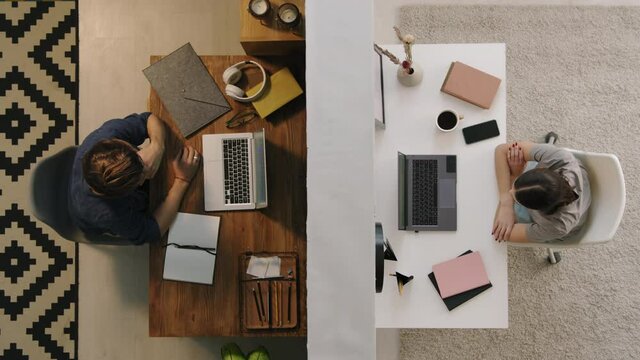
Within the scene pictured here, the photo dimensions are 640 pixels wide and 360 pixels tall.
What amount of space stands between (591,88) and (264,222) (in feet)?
5.78

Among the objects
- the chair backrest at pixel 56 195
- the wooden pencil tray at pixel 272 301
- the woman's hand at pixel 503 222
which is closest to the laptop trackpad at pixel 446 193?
the woman's hand at pixel 503 222

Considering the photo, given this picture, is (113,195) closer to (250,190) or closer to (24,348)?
(250,190)

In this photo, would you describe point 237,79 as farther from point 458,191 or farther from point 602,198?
point 602,198

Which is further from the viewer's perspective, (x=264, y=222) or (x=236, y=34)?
(x=236, y=34)

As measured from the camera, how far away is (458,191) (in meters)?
1.63

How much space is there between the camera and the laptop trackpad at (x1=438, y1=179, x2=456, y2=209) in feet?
5.32

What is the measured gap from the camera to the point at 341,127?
34.3 inches

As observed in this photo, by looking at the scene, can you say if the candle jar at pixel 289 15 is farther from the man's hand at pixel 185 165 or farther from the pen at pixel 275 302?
the pen at pixel 275 302

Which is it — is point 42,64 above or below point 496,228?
above

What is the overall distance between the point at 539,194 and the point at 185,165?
46.6 inches

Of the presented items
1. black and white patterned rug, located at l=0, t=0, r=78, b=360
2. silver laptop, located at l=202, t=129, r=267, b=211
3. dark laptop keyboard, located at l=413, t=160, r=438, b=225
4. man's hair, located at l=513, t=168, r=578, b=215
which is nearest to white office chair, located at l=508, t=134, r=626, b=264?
man's hair, located at l=513, t=168, r=578, b=215

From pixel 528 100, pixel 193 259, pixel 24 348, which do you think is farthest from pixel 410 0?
pixel 24 348

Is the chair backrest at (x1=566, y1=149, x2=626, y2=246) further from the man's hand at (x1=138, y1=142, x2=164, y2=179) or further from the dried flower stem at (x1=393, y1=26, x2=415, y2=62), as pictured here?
the man's hand at (x1=138, y1=142, x2=164, y2=179)

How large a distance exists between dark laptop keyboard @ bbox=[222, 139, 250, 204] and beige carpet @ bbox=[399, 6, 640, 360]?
46.0 inches
